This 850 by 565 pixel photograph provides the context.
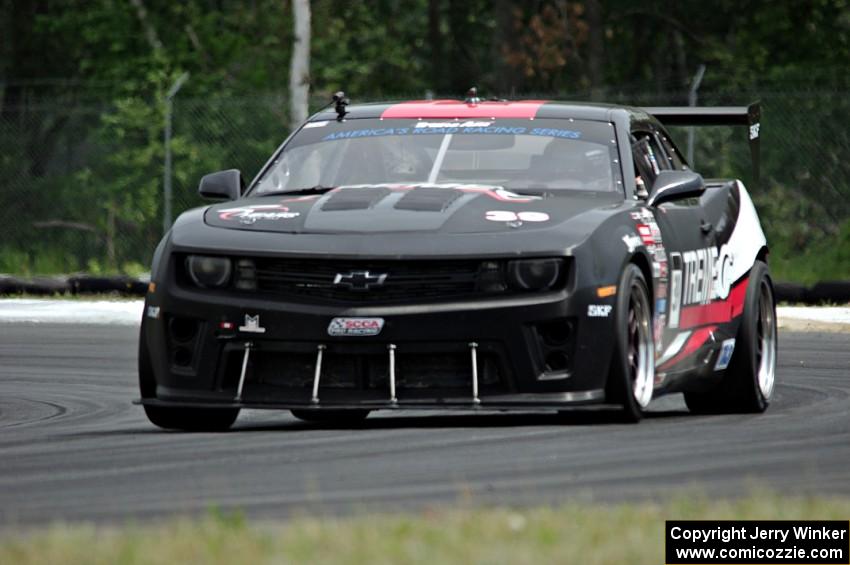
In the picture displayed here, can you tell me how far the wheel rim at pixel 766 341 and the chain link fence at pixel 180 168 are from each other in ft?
36.3

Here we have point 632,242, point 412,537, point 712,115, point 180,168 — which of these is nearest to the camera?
point 412,537

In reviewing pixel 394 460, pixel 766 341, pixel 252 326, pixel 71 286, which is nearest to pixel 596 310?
pixel 394 460

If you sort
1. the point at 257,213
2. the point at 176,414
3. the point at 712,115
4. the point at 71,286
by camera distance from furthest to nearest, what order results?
the point at 71,286 → the point at 712,115 → the point at 176,414 → the point at 257,213

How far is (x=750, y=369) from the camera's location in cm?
1054

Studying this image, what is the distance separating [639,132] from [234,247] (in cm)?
273

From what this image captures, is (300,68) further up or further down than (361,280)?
further down

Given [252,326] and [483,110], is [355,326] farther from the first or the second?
[483,110]

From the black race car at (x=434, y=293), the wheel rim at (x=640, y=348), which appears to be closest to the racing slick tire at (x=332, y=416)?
the black race car at (x=434, y=293)

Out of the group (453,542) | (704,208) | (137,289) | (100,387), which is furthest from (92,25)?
(453,542)

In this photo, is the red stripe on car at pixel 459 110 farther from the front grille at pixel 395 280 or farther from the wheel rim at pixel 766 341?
the front grille at pixel 395 280

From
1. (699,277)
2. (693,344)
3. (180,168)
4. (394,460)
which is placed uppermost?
(699,277)

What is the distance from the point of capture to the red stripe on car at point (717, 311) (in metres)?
10.1

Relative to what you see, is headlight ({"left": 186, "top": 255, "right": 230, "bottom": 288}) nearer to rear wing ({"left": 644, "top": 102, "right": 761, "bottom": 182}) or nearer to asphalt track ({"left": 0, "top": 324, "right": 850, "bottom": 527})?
asphalt track ({"left": 0, "top": 324, "right": 850, "bottom": 527})

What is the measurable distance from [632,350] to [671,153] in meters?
2.45
